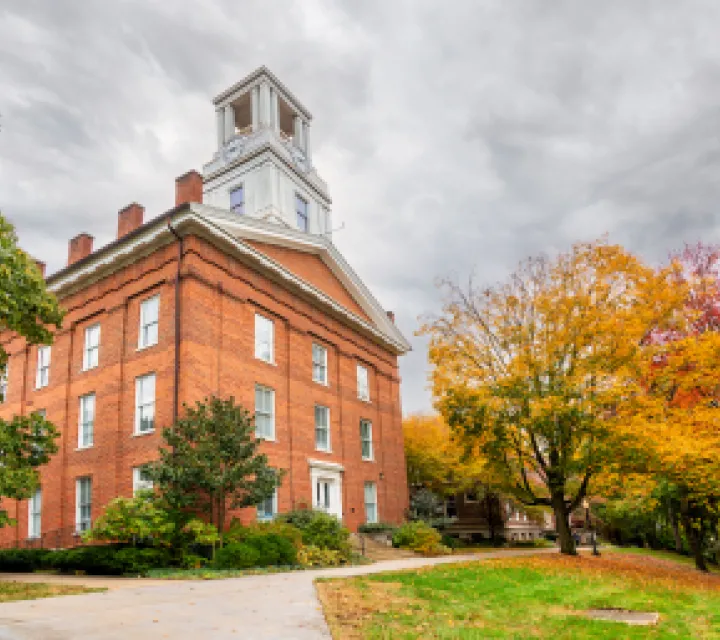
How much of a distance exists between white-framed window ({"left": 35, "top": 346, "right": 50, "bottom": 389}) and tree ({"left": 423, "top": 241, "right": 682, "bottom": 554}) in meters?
15.2

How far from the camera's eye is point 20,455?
14914mm

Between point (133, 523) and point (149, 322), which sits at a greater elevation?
point (149, 322)

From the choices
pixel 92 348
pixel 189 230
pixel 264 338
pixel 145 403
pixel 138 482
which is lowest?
pixel 138 482

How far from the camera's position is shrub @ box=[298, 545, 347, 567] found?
16312 millimetres

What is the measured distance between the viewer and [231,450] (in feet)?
53.3

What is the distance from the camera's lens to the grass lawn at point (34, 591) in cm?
974

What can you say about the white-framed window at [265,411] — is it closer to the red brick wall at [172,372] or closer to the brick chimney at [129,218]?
the red brick wall at [172,372]

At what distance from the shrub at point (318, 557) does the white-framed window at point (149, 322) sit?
839cm

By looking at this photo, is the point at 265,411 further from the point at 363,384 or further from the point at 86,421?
the point at 363,384

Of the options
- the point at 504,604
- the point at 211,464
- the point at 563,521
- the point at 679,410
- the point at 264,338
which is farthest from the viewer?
the point at 264,338

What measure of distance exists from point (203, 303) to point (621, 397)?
13396 millimetres

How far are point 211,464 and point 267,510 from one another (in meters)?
5.58

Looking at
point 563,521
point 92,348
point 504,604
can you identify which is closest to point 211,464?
point 504,604

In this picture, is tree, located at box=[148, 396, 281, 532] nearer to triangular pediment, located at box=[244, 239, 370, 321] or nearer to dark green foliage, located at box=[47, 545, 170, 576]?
dark green foliage, located at box=[47, 545, 170, 576]
